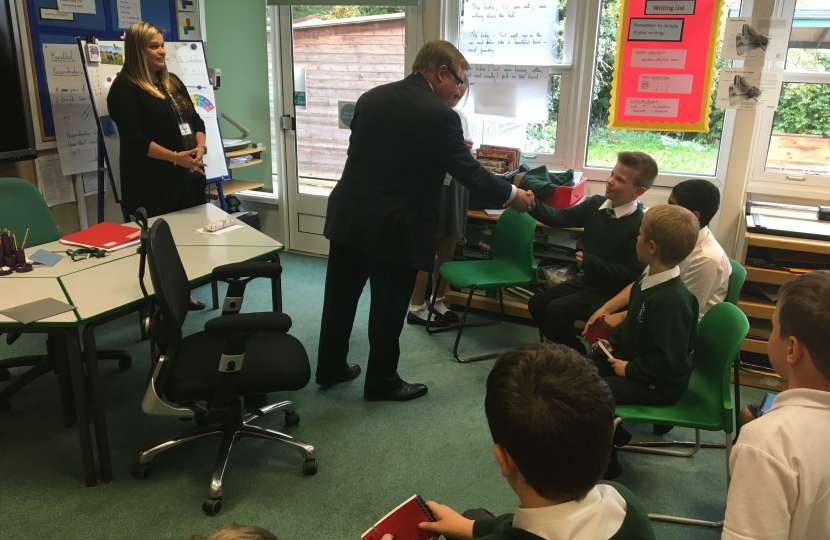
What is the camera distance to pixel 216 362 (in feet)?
7.18

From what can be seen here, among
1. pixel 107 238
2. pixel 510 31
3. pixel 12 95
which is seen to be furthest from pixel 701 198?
pixel 12 95

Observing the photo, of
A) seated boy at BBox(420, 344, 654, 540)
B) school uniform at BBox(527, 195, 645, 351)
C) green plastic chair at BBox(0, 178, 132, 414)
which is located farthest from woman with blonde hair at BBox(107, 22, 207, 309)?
seated boy at BBox(420, 344, 654, 540)

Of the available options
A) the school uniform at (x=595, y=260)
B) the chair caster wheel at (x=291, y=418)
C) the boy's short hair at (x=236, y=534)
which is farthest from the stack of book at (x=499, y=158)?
the boy's short hair at (x=236, y=534)

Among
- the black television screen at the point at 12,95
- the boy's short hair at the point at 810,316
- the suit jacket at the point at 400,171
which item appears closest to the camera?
the boy's short hair at the point at 810,316

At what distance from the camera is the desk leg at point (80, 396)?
2.10m

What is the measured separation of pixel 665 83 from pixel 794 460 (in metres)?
2.84

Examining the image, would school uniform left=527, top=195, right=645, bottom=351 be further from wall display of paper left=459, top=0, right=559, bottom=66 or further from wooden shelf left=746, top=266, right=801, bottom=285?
wall display of paper left=459, top=0, right=559, bottom=66

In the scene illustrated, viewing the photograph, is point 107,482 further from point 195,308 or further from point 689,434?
point 689,434

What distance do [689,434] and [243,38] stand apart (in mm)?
3868

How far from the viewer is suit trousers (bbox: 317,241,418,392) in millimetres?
2713

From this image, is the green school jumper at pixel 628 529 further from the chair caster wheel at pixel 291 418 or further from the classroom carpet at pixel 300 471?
the chair caster wheel at pixel 291 418

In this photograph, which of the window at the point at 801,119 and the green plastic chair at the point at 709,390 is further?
the window at the point at 801,119

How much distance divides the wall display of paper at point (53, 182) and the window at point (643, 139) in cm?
309

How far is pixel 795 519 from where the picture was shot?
1.16 meters
